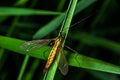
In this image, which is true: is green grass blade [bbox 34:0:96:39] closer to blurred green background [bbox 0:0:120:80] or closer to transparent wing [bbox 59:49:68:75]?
transparent wing [bbox 59:49:68:75]

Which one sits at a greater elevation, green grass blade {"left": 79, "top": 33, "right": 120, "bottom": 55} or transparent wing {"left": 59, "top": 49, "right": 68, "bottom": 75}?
green grass blade {"left": 79, "top": 33, "right": 120, "bottom": 55}

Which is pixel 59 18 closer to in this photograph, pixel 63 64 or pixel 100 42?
pixel 63 64

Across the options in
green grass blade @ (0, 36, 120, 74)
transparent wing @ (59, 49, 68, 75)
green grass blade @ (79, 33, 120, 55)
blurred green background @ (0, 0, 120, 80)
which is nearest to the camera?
green grass blade @ (0, 36, 120, 74)

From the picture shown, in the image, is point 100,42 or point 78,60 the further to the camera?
point 100,42

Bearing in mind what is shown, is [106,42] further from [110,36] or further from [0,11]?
[0,11]

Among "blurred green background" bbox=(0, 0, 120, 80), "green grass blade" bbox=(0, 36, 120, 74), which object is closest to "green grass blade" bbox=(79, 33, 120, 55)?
"blurred green background" bbox=(0, 0, 120, 80)

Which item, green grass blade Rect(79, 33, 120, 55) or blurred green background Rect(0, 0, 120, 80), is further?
green grass blade Rect(79, 33, 120, 55)

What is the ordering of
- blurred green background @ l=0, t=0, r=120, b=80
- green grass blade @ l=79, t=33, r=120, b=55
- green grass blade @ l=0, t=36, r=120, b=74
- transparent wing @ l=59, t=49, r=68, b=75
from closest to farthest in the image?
1. green grass blade @ l=0, t=36, r=120, b=74
2. transparent wing @ l=59, t=49, r=68, b=75
3. blurred green background @ l=0, t=0, r=120, b=80
4. green grass blade @ l=79, t=33, r=120, b=55

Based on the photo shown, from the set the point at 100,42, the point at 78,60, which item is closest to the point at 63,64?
the point at 78,60
